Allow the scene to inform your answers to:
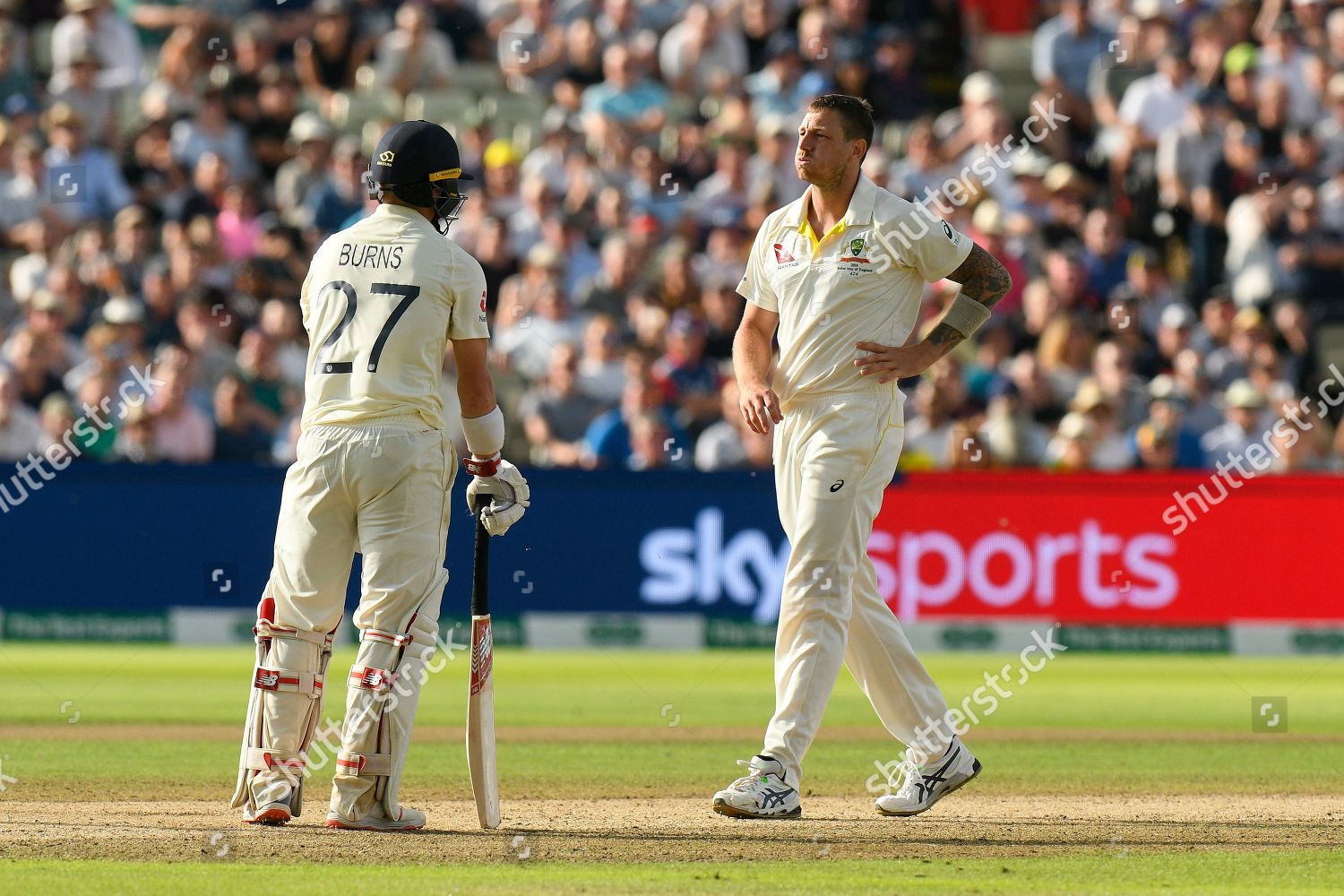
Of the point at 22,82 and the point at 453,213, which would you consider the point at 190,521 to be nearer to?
the point at 22,82

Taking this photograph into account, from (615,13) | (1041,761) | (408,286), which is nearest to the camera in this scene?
(408,286)

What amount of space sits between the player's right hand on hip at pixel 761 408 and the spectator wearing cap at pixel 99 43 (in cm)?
1421

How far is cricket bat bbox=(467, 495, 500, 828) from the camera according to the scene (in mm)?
7820

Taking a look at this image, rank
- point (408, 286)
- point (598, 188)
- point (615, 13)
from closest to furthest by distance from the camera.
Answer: point (408, 286) < point (598, 188) < point (615, 13)

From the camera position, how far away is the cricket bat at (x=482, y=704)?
7.82 metres

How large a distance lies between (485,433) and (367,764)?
1.27 meters

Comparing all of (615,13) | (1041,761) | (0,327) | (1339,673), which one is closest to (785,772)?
(1041,761)

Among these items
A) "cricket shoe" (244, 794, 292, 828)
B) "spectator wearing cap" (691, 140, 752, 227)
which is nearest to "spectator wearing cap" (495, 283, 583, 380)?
"spectator wearing cap" (691, 140, 752, 227)

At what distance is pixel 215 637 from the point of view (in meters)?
16.8

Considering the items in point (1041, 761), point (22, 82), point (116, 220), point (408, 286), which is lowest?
point (1041, 761)

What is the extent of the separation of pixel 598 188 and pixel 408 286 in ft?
40.9

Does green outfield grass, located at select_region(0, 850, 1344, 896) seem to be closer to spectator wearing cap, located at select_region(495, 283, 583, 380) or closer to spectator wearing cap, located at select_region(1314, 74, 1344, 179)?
spectator wearing cap, located at select_region(495, 283, 583, 380)

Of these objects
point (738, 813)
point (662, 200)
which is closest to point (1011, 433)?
point (662, 200)

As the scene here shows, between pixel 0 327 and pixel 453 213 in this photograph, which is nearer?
pixel 453 213
